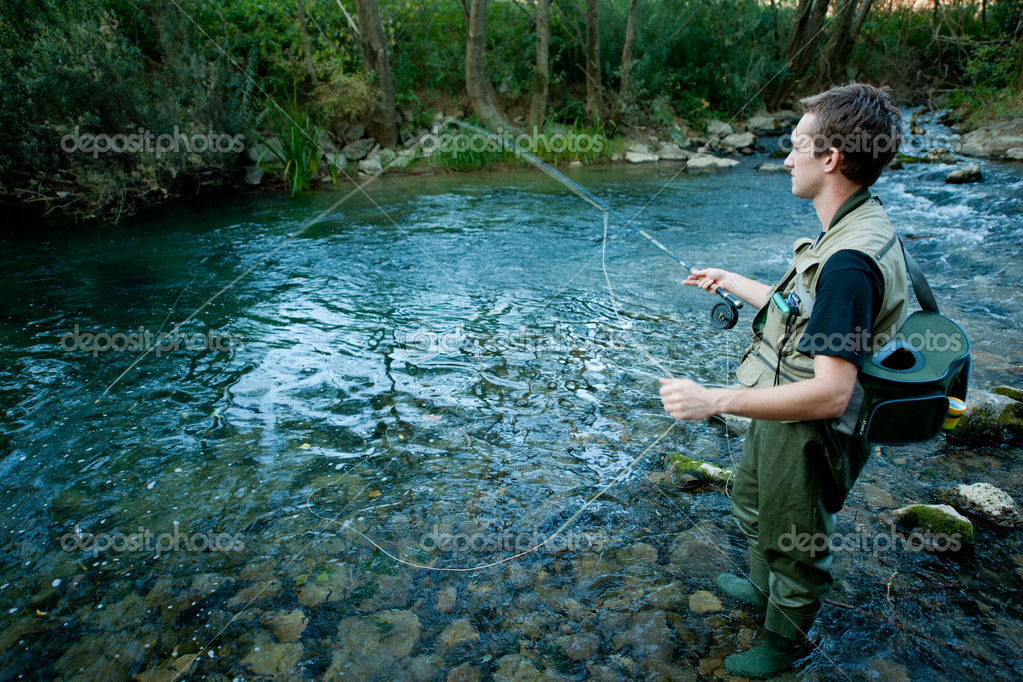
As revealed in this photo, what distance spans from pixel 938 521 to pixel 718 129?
647 inches

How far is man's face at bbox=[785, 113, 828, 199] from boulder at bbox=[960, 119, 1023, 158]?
1240 centimetres

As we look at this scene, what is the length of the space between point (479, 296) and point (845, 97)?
4.35 meters

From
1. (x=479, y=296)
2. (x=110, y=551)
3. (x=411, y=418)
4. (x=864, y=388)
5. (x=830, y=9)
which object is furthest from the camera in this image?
(x=830, y=9)

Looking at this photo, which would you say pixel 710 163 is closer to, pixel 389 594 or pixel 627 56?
pixel 627 56

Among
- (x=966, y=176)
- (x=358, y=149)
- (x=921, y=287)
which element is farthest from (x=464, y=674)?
(x=358, y=149)

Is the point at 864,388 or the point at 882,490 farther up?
the point at 864,388

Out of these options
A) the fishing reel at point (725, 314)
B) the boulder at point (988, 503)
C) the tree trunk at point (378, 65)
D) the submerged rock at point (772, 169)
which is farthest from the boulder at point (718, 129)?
the fishing reel at point (725, 314)

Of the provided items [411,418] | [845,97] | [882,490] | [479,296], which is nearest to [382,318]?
[479,296]

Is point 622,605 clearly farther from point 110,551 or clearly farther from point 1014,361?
point 1014,361

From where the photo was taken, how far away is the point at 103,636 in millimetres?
2176

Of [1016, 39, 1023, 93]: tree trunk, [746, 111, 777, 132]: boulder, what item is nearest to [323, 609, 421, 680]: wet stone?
[1016, 39, 1023, 93]: tree trunk

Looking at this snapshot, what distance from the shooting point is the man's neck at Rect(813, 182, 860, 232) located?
63.7 inches

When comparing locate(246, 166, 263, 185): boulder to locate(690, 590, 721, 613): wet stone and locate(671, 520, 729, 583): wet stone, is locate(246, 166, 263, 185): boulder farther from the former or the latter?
locate(690, 590, 721, 613): wet stone

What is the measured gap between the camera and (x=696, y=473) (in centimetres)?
290
